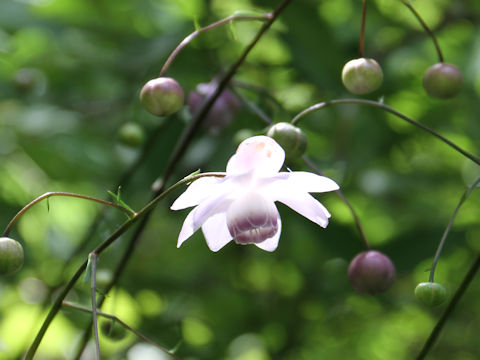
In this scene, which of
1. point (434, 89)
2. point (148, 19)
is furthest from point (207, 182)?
point (148, 19)

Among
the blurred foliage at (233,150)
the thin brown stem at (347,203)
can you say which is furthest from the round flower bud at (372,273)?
the blurred foliage at (233,150)

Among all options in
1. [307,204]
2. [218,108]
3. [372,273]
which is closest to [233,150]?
[218,108]

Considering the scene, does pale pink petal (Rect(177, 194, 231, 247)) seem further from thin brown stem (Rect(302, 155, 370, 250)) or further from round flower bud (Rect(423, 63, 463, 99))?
round flower bud (Rect(423, 63, 463, 99))

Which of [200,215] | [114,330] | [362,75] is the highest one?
[362,75]

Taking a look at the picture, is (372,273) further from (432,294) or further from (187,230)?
(187,230)

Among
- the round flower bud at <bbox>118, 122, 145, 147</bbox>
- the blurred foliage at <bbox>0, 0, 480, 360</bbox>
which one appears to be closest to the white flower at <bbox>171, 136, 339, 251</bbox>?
the round flower bud at <bbox>118, 122, 145, 147</bbox>

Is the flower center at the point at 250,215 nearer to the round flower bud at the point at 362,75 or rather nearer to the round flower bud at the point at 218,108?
the round flower bud at the point at 362,75

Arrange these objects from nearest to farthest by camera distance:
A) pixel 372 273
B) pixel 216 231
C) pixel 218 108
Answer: pixel 216 231
pixel 372 273
pixel 218 108
